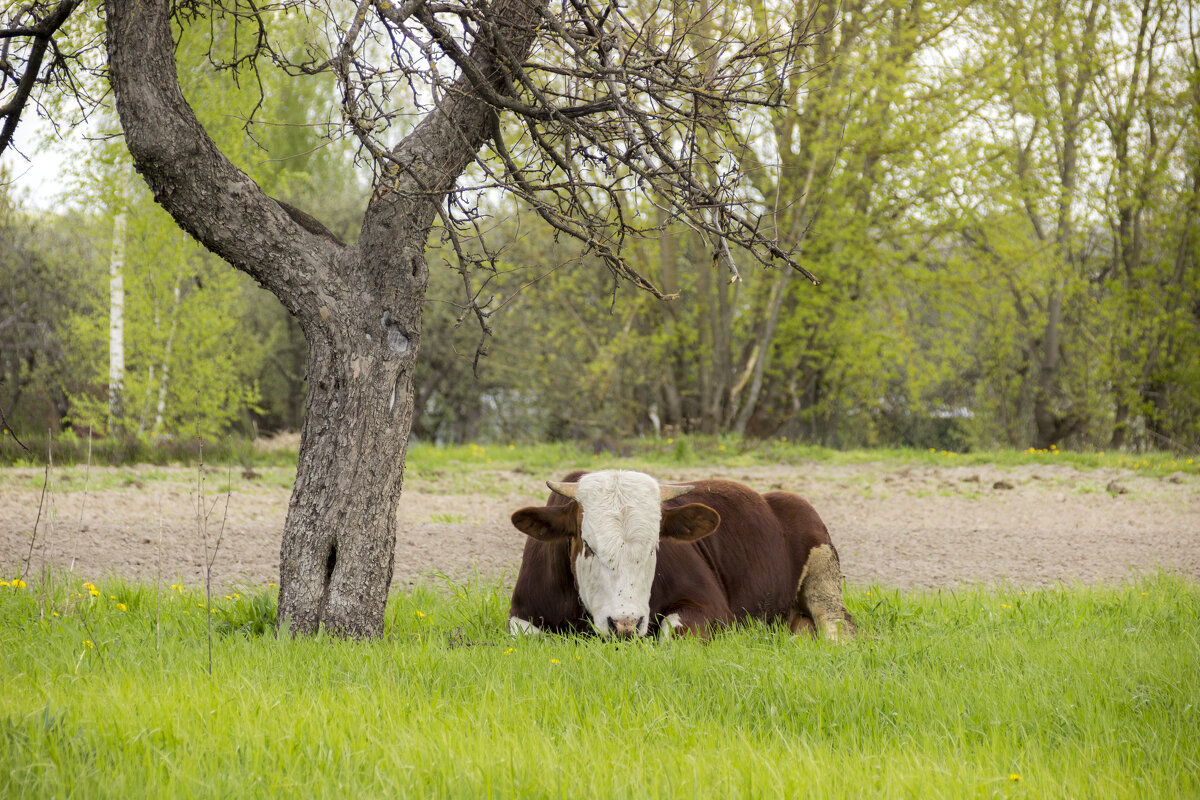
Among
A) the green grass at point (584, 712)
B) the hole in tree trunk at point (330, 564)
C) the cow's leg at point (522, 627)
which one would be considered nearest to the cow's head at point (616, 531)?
the green grass at point (584, 712)

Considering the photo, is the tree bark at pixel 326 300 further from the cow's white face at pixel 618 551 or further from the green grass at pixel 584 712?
the cow's white face at pixel 618 551

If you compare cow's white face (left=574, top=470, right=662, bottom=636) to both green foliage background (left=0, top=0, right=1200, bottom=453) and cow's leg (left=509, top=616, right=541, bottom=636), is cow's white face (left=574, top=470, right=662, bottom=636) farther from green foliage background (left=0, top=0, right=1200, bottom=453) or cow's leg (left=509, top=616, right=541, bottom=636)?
green foliage background (left=0, top=0, right=1200, bottom=453)

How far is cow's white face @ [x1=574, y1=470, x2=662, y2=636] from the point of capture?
4484 mm

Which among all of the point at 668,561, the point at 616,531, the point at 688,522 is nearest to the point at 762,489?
the point at 668,561

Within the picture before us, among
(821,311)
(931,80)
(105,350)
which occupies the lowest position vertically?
(105,350)

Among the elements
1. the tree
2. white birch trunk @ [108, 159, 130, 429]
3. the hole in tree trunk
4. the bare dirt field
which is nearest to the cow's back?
the bare dirt field

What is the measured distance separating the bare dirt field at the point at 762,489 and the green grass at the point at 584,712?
167 centimetres

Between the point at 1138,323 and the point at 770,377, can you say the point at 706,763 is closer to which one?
the point at 770,377

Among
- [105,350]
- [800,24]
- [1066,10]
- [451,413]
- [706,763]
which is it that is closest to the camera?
[706,763]

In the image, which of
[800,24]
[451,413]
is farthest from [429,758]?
[451,413]

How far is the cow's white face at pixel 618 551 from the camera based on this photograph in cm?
448

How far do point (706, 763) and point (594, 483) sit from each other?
210cm

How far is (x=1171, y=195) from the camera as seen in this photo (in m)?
17.4

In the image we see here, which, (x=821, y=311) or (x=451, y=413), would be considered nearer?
(x=821, y=311)
